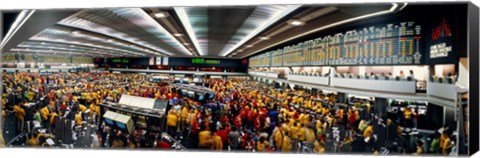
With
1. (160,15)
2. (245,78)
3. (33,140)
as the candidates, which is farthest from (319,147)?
(33,140)

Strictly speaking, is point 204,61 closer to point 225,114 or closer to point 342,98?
point 225,114

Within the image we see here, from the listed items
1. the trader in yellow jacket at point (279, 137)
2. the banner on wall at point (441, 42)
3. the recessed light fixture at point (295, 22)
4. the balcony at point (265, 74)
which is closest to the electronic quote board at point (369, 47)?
the banner on wall at point (441, 42)

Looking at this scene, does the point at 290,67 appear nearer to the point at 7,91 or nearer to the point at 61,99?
the point at 61,99

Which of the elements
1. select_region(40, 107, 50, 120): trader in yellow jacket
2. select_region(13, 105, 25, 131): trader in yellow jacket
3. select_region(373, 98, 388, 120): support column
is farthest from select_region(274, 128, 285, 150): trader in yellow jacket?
select_region(13, 105, 25, 131): trader in yellow jacket

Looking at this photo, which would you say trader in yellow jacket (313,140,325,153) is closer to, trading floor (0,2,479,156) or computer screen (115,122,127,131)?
trading floor (0,2,479,156)

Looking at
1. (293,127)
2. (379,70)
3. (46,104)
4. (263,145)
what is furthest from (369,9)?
(46,104)

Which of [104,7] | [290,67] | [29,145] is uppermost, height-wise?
[104,7]
